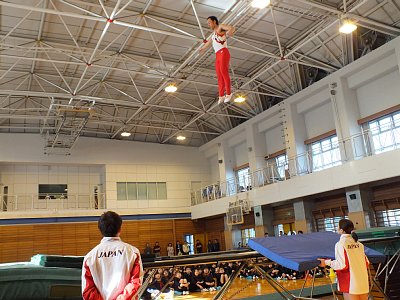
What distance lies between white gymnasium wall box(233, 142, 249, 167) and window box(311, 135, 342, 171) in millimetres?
5414

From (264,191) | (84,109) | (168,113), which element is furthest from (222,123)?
(84,109)

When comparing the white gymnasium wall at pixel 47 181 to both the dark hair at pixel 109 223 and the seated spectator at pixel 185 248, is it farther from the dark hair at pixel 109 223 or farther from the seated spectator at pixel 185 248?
the dark hair at pixel 109 223

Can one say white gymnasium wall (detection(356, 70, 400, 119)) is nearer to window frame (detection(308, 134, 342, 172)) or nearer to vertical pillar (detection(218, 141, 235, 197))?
window frame (detection(308, 134, 342, 172))

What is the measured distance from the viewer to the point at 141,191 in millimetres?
24641

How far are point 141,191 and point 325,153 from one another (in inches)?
479

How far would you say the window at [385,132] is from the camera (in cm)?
1424

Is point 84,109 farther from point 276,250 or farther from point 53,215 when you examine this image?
point 276,250

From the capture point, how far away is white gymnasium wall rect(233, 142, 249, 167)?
22.9m

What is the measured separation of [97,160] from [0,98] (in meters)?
6.55

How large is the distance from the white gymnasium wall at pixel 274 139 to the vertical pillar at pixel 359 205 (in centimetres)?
524

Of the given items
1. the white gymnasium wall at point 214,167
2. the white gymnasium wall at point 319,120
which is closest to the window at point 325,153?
the white gymnasium wall at point 319,120

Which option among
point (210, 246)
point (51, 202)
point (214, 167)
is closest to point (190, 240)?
point (210, 246)

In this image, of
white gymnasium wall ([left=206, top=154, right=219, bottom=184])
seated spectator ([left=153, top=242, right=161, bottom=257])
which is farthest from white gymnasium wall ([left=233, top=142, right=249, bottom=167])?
seated spectator ([left=153, top=242, right=161, bottom=257])

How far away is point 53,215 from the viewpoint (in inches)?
842
